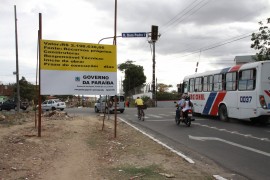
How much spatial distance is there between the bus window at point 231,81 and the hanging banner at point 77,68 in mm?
8848

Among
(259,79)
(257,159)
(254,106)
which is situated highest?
(259,79)

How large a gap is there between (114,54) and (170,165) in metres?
5.64

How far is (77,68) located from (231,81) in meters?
10.4

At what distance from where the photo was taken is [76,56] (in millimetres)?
12383

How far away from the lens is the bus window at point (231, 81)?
19.8 meters

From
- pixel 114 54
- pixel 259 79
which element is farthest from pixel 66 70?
pixel 259 79

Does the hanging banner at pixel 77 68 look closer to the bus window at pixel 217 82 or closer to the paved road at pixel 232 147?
the paved road at pixel 232 147

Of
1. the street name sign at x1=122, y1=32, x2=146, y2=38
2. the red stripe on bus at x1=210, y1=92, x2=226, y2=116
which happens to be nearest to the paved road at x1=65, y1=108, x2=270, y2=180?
the street name sign at x1=122, y1=32, x2=146, y2=38

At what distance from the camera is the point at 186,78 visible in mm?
26500

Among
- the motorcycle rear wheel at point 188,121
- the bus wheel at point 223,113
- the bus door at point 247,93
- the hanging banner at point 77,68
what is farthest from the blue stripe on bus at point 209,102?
the hanging banner at point 77,68

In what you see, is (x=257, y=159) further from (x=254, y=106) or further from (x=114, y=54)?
(x=254, y=106)

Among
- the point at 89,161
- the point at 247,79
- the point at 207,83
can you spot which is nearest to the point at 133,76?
the point at 207,83

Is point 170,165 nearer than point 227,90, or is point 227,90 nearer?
point 170,165

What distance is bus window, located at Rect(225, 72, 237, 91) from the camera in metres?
19.8
